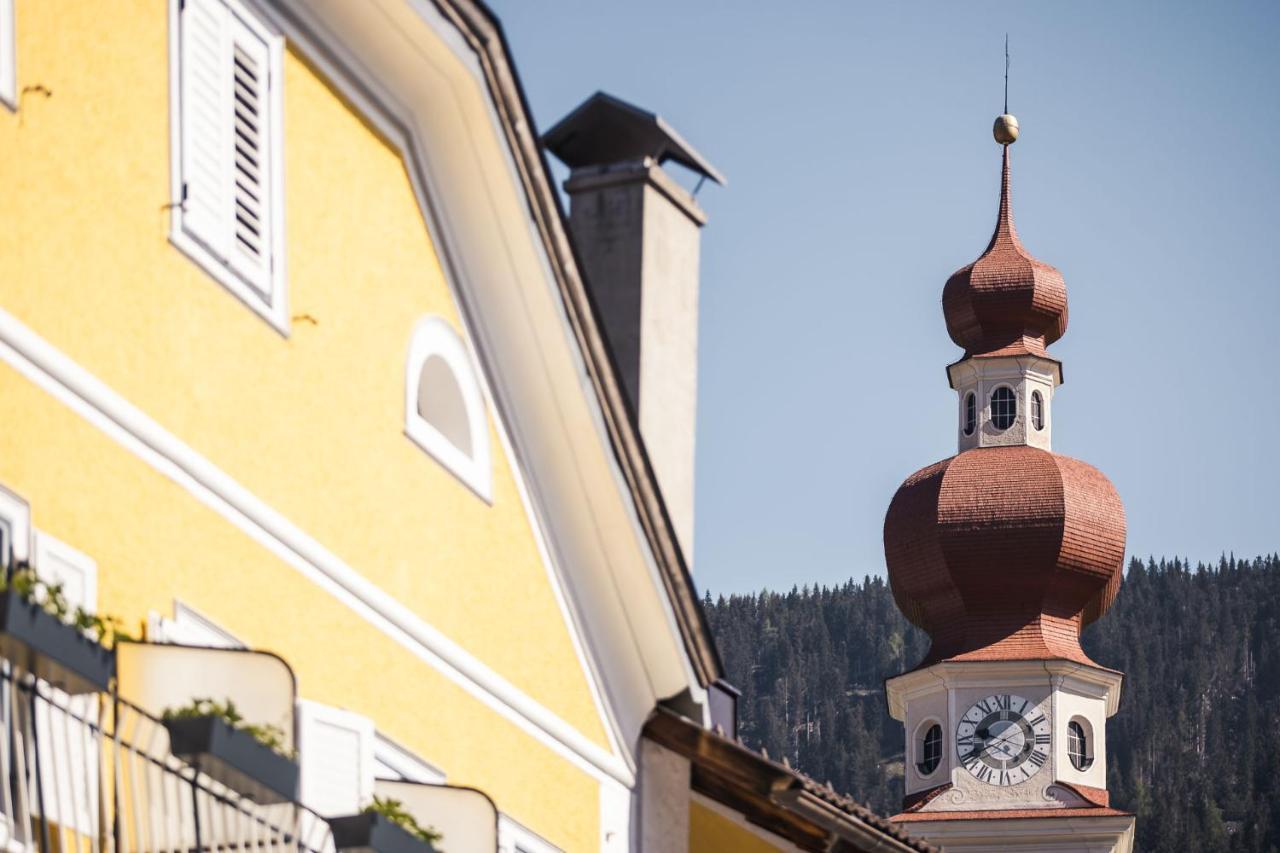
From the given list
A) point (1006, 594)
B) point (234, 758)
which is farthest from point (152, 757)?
point (1006, 594)

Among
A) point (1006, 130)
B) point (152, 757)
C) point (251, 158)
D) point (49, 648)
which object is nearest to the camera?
point (49, 648)

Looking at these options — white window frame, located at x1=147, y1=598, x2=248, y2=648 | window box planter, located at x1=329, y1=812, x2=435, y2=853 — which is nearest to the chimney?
white window frame, located at x1=147, y1=598, x2=248, y2=648

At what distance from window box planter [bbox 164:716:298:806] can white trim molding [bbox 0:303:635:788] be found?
103 centimetres

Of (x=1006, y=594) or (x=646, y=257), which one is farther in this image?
(x=1006, y=594)

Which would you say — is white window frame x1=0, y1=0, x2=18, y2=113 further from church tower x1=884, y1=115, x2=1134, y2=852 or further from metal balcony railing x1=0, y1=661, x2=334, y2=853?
church tower x1=884, y1=115, x2=1134, y2=852

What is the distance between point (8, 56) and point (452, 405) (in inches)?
132

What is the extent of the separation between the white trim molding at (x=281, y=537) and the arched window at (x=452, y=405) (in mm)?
700

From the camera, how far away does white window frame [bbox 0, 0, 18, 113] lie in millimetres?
7879

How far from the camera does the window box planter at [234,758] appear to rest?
7.52m

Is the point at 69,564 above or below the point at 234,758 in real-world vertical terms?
above

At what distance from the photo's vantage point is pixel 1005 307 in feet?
185

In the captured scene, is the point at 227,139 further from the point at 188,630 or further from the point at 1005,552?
the point at 1005,552

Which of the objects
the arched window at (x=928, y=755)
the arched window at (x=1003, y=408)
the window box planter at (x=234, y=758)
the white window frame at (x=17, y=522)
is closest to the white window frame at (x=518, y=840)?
the window box planter at (x=234, y=758)

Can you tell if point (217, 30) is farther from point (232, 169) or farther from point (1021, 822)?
point (1021, 822)
